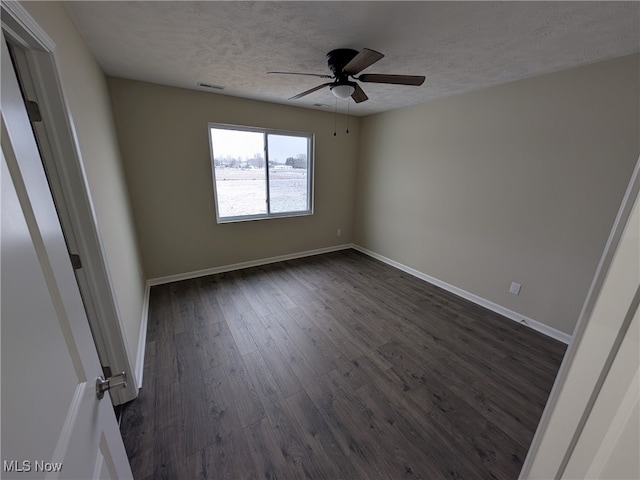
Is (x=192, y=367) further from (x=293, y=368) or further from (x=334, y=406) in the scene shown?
(x=334, y=406)

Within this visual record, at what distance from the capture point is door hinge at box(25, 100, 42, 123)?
1.16 m

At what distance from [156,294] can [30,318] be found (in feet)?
9.87

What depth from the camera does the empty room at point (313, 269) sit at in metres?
0.53

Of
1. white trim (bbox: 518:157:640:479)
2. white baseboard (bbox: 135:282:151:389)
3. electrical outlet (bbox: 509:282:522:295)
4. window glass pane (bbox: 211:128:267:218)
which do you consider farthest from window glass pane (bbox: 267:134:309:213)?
white trim (bbox: 518:157:640:479)

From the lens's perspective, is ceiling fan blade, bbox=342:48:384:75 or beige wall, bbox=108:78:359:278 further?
beige wall, bbox=108:78:359:278

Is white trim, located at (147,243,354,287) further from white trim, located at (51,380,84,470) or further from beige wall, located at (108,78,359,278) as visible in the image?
white trim, located at (51,380,84,470)

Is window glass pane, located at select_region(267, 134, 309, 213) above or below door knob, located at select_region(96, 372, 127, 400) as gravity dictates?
above

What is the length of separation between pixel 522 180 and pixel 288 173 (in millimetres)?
2976

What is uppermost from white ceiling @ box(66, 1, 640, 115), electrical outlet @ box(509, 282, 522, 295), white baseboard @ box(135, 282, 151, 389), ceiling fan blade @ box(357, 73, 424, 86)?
white ceiling @ box(66, 1, 640, 115)

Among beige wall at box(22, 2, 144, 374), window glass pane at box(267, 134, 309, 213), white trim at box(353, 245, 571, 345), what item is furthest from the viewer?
window glass pane at box(267, 134, 309, 213)

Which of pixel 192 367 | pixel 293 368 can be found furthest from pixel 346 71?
pixel 192 367

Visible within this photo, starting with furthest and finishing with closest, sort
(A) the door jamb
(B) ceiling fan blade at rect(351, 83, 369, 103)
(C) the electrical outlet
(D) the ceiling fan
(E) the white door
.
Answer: (C) the electrical outlet → (B) ceiling fan blade at rect(351, 83, 369, 103) → (D) the ceiling fan → (A) the door jamb → (E) the white door

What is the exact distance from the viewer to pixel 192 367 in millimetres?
1985

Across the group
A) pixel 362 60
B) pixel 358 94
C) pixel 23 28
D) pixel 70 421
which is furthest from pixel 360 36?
pixel 70 421
